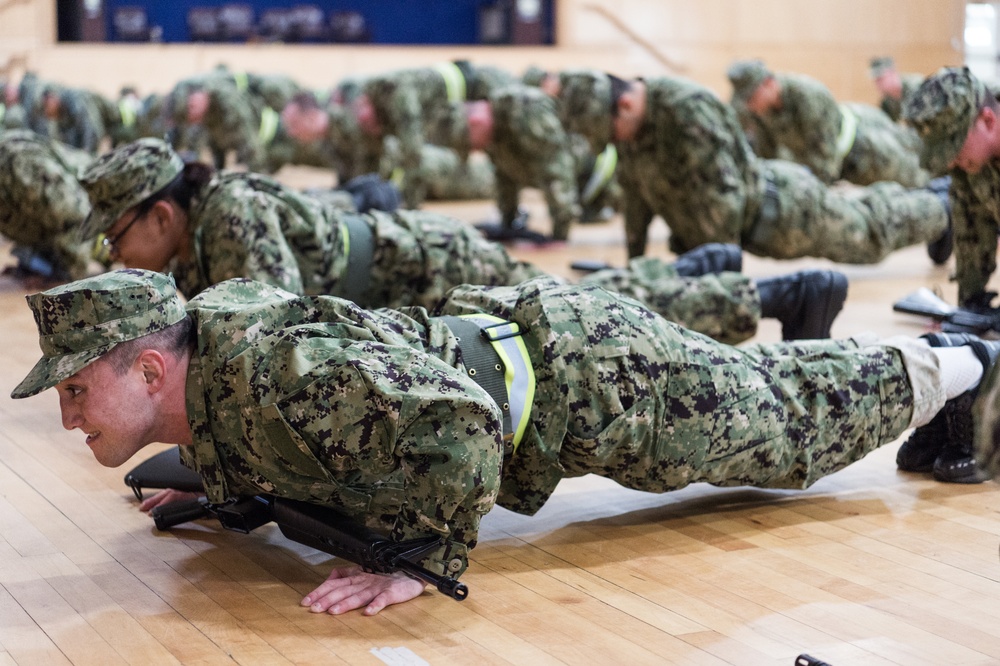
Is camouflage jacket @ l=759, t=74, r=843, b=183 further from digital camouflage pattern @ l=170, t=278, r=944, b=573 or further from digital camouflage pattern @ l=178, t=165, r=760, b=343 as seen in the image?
→ digital camouflage pattern @ l=170, t=278, r=944, b=573

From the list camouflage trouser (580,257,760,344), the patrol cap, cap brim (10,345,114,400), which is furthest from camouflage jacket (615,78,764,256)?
cap brim (10,345,114,400)

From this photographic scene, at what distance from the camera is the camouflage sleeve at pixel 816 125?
23.2ft

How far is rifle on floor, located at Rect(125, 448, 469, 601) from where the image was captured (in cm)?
222

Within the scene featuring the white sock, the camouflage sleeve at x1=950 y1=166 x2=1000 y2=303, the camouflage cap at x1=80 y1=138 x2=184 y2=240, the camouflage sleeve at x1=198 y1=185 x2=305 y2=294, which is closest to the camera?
the white sock

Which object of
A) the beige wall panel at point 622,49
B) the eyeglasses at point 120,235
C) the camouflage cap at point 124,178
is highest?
the beige wall panel at point 622,49

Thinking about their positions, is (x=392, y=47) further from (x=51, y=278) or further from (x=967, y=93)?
(x=967, y=93)

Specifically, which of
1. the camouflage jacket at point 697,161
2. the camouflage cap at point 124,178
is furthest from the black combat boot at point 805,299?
the camouflage cap at point 124,178

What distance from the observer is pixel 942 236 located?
5.54m

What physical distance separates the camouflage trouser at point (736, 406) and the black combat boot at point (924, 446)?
252mm

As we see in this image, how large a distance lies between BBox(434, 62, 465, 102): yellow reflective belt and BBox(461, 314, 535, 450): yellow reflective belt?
662cm

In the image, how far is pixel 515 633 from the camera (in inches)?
85.6

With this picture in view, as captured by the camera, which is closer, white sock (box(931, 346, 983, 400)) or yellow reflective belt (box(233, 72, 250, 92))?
white sock (box(931, 346, 983, 400))

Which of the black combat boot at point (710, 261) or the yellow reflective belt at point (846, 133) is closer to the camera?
the black combat boot at point (710, 261)

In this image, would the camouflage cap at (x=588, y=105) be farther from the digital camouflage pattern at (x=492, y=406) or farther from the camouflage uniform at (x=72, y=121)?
the camouflage uniform at (x=72, y=121)
